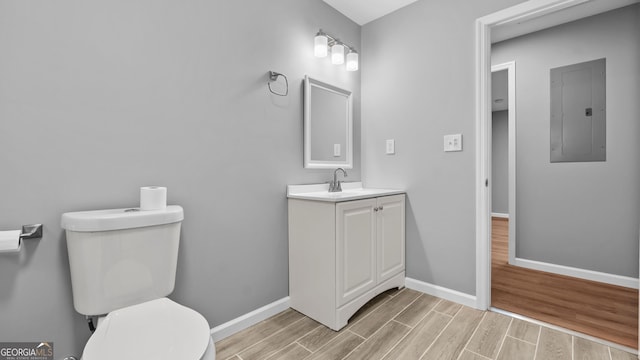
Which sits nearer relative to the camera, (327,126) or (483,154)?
(483,154)

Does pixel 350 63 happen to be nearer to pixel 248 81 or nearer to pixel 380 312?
pixel 248 81

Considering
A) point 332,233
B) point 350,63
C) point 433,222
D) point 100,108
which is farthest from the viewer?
point 350,63

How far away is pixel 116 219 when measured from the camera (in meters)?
1.07

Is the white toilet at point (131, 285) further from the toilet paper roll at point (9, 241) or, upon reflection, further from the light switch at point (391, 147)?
the light switch at point (391, 147)

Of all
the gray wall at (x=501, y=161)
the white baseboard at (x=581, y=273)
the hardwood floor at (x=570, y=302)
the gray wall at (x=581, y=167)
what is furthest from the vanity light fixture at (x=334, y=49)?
the gray wall at (x=501, y=161)

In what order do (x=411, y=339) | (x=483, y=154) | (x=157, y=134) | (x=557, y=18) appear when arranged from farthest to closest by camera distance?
(x=557, y=18), (x=483, y=154), (x=411, y=339), (x=157, y=134)

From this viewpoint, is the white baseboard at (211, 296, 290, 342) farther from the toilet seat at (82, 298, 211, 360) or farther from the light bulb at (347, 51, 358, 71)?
the light bulb at (347, 51, 358, 71)

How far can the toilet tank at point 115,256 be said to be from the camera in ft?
3.43

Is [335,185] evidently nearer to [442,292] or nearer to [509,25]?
[442,292]

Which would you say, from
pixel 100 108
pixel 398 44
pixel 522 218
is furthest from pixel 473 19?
pixel 100 108

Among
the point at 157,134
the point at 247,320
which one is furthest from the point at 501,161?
the point at 157,134

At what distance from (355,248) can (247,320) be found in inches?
30.8

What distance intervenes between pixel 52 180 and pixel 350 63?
2029 millimetres

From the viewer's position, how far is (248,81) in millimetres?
1731
